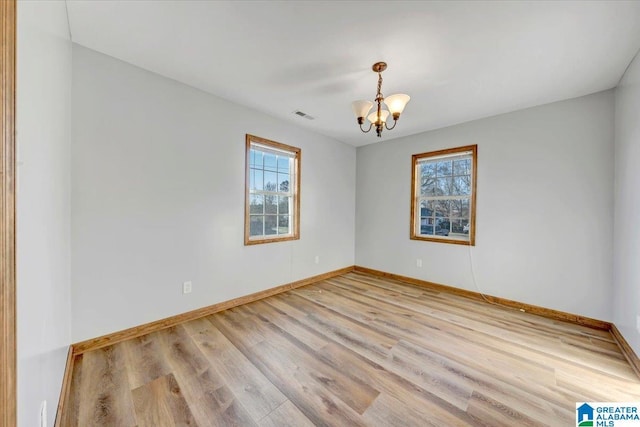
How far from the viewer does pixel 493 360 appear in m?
1.97

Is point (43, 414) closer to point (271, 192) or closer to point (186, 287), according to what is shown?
point (186, 287)

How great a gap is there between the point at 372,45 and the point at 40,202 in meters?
2.24

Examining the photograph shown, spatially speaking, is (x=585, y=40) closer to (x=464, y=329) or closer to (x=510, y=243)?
(x=510, y=243)

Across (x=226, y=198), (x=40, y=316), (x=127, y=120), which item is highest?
(x=127, y=120)

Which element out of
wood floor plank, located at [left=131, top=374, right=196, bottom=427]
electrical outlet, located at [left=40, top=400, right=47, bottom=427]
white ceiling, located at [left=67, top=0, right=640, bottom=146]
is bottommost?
wood floor plank, located at [left=131, top=374, right=196, bottom=427]

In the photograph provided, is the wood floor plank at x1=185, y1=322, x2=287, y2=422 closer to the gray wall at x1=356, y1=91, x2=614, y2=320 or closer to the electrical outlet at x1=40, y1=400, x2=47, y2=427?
the electrical outlet at x1=40, y1=400, x2=47, y2=427

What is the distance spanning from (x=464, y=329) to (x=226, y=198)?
117 inches

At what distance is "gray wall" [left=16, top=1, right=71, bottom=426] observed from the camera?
791 mm

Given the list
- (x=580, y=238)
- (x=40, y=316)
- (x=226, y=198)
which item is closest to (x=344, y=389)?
(x=40, y=316)

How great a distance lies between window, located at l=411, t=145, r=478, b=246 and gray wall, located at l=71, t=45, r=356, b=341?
2.34 meters

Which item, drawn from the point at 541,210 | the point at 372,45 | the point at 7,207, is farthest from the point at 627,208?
the point at 7,207

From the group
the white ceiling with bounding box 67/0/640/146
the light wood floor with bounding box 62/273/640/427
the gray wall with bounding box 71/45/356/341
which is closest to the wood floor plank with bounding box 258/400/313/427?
the light wood floor with bounding box 62/273/640/427

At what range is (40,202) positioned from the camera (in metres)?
1.03

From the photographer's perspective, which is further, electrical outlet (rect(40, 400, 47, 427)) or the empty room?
the empty room
